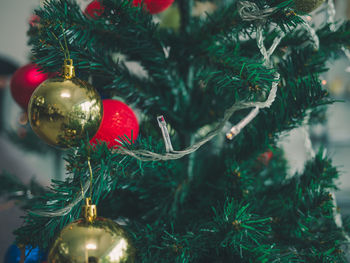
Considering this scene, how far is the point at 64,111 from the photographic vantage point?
28cm

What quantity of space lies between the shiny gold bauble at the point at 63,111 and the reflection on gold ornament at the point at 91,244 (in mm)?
83

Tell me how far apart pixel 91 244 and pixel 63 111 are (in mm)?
130

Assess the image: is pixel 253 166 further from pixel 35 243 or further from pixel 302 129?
pixel 35 243

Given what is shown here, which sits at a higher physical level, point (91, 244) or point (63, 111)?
point (63, 111)

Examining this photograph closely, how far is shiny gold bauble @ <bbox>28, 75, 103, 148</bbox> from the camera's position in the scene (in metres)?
0.28

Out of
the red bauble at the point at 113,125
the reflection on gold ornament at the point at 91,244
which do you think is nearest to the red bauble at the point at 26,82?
the red bauble at the point at 113,125

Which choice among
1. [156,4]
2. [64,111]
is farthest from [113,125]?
[156,4]

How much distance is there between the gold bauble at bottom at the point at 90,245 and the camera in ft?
0.83

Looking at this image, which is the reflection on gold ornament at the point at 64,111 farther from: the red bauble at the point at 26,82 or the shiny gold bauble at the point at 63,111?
the red bauble at the point at 26,82

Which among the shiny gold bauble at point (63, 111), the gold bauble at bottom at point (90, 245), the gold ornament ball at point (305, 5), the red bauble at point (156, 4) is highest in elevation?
Answer: the red bauble at point (156, 4)

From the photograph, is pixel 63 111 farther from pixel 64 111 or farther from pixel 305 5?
pixel 305 5

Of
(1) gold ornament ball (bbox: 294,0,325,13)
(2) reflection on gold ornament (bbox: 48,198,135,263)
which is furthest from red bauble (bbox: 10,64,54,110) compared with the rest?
(1) gold ornament ball (bbox: 294,0,325,13)

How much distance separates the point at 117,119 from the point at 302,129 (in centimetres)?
26

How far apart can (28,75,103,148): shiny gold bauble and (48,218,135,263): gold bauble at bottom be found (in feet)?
0.30
